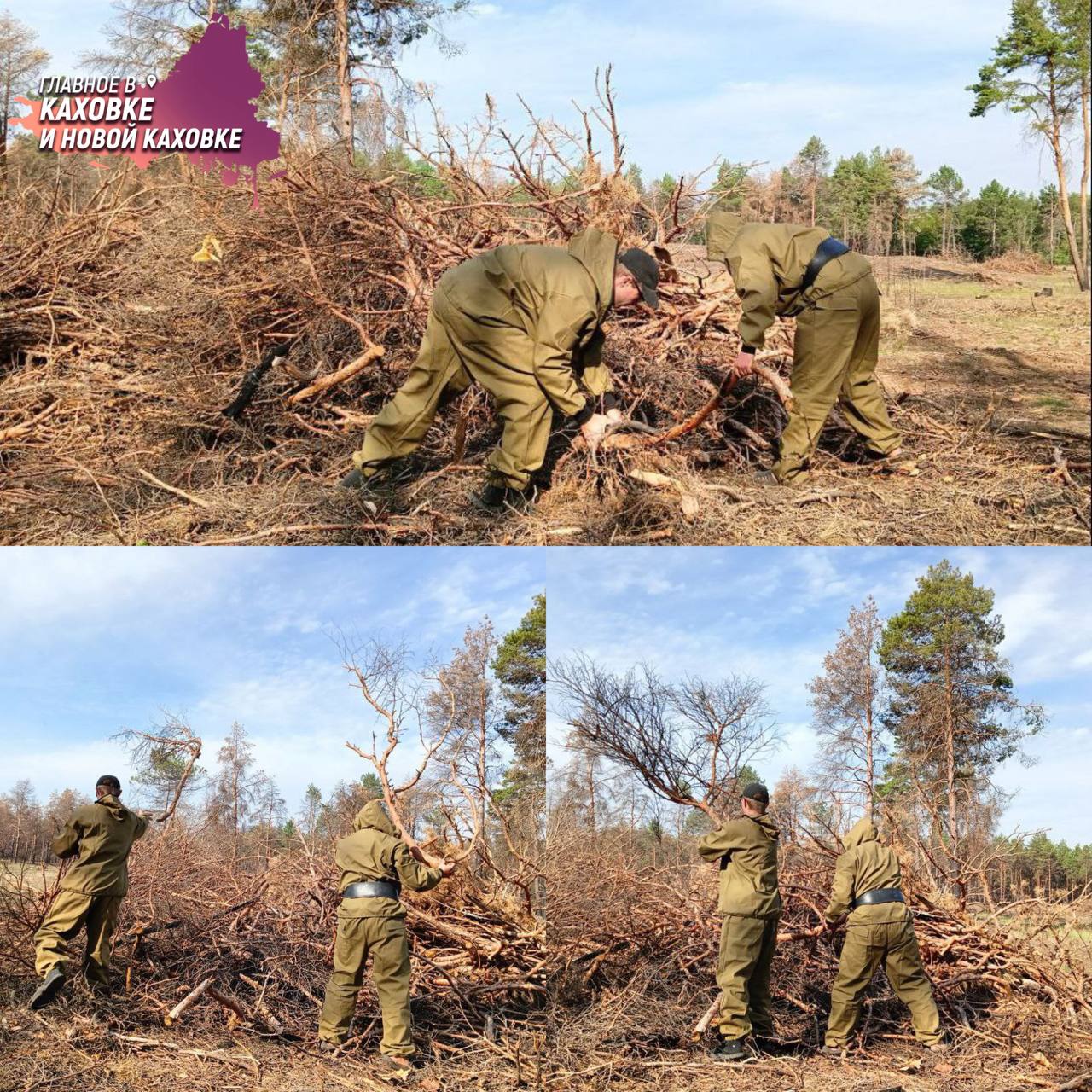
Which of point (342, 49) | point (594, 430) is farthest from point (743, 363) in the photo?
point (342, 49)

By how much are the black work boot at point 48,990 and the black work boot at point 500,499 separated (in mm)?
3032

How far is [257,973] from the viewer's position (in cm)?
528

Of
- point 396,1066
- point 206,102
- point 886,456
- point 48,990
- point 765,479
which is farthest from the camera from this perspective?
point 206,102

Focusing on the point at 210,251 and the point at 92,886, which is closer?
the point at 92,886

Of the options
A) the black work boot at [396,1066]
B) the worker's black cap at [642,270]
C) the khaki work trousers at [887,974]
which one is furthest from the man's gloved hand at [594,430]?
the black work boot at [396,1066]

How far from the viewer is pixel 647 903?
17.3 ft

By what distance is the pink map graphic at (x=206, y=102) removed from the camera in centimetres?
832

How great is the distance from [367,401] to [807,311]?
2709 mm

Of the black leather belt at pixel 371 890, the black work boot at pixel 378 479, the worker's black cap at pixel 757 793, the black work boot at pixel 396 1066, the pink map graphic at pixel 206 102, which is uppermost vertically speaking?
the pink map graphic at pixel 206 102

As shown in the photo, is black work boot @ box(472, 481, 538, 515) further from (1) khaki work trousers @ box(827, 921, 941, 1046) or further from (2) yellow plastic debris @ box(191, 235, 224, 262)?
(2) yellow plastic debris @ box(191, 235, 224, 262)

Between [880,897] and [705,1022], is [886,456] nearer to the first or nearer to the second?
[880,897]

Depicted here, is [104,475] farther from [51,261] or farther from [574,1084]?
[574,1084]

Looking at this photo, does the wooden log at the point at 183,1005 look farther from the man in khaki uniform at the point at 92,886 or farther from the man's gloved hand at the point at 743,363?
the man's gloved hand at the point at 743,363

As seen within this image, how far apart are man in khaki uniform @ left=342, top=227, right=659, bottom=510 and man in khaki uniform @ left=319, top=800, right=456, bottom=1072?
176 cm
